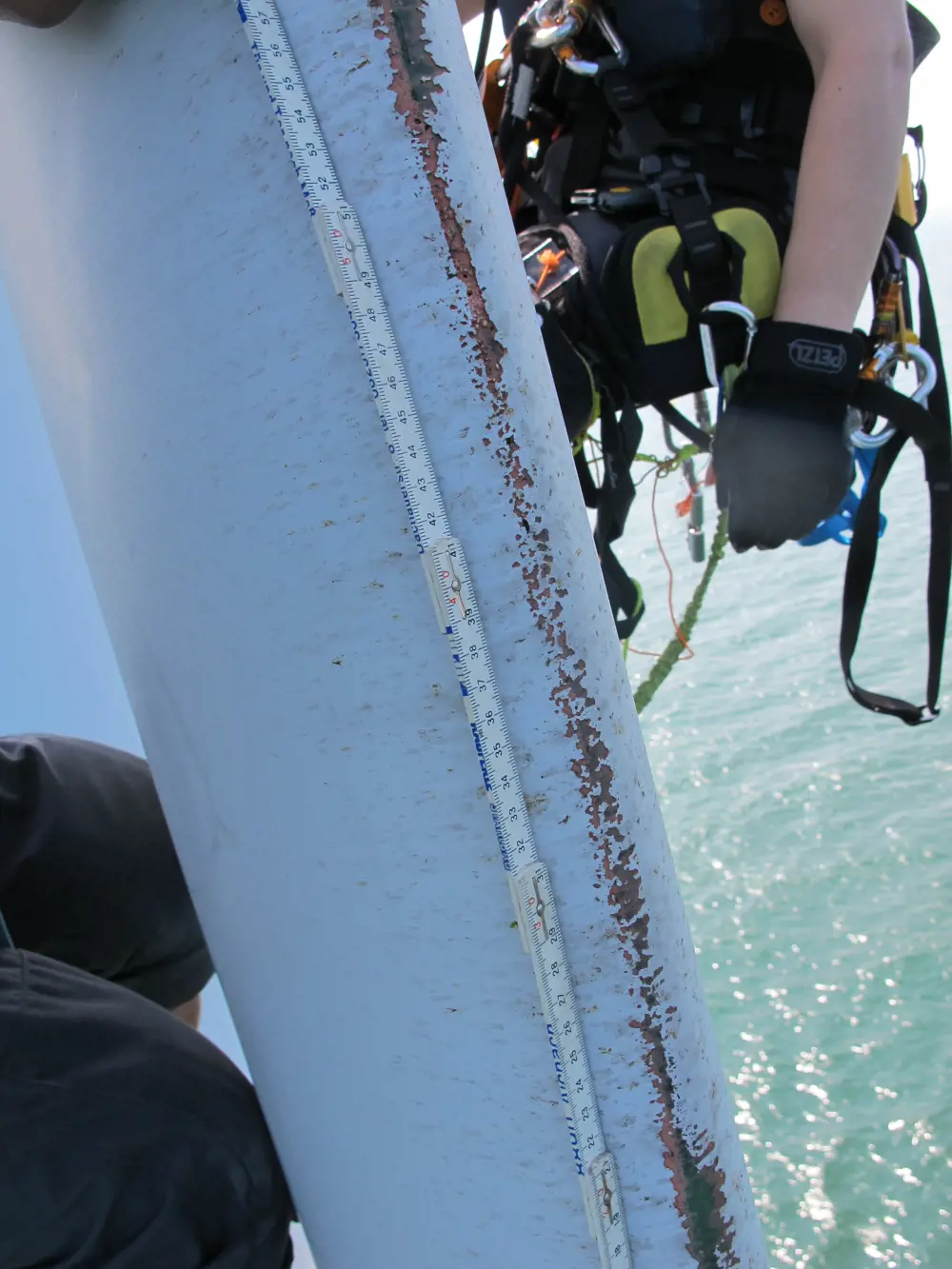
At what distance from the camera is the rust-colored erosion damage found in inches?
17.5

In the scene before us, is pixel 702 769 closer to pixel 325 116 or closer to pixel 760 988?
pixel 760 988

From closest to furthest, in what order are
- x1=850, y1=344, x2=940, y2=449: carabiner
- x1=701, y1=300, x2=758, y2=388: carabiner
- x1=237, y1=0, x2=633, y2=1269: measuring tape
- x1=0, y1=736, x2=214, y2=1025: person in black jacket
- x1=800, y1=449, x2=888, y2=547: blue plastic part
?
x1=237, y1=0, x2=633, y2=1269: measuring tape
x1=0, y1=736, x2=214, y2=1025: person in black jacket
x1=701, y1=300, x2=758, y2=388: carabiner
x1=850, y1=344, x2=940, y2=449: carabiner
x1=800, y1=449, x2=888, y2=547: blue plastic part

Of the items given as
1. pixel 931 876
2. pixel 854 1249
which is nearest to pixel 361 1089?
pixel 854 1249

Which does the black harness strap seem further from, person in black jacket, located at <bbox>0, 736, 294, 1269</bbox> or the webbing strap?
person in black jacket, located at <bbox>0, 736, 294, 1269</bbox>

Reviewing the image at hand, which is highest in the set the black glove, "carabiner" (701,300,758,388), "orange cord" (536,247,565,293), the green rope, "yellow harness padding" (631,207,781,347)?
"orange cord" (536,247,565,293)

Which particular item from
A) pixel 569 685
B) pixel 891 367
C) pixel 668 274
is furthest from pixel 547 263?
pixel 569 685

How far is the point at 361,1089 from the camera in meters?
0.58

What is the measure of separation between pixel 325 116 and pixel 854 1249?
5.20 ft

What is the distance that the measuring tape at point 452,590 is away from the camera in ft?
1.43

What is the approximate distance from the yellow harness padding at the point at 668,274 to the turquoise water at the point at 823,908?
49.5 inches

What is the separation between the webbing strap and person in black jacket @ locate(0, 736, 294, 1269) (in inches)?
31.2

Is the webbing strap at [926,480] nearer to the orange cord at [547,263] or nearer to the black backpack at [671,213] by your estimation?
the black backpack at [671,213]

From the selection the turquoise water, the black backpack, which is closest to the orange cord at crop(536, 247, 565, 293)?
the black backpack

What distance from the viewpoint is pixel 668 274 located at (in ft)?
3.24
